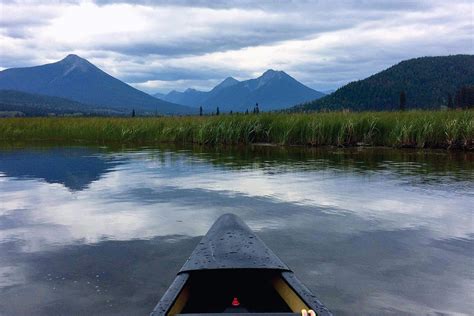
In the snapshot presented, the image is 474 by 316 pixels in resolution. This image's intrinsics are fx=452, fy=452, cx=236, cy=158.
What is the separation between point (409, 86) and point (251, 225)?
313 feet

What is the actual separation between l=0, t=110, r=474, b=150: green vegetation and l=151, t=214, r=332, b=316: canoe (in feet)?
49.4

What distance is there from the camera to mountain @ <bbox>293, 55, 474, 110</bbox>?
89312 mm

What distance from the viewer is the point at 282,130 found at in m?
21.2

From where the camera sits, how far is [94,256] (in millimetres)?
6285

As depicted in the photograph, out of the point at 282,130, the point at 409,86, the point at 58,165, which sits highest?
the point at 409,86

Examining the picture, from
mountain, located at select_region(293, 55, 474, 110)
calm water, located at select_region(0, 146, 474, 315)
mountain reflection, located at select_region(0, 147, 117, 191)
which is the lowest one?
calm water, located at select_region(0, 146, 474, 315)

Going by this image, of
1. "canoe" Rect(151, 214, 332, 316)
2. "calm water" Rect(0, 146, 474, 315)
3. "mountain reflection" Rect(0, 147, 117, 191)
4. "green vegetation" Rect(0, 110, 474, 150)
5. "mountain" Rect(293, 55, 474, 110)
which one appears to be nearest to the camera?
"canoe" Rect(151, 214, 332, 316)

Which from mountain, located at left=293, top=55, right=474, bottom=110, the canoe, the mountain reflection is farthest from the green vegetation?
mountain, located at left=293, top=55, right=474, bottom=110

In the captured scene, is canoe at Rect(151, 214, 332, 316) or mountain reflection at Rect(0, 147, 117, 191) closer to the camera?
canoe at Rect(151, 214, 332, 316)


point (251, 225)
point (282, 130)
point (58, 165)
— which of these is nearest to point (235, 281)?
point (251, 225)

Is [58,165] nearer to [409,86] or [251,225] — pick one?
[251,225]

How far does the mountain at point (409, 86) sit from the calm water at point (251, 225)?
76000 mm

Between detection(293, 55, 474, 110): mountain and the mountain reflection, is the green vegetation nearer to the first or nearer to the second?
the mountain reflection

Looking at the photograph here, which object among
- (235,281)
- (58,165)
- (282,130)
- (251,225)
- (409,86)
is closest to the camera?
(235,281)
